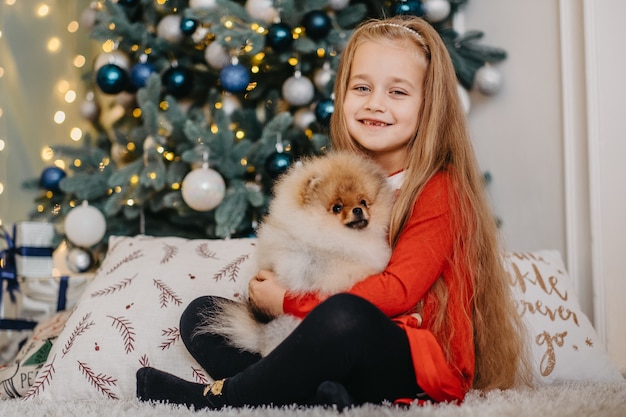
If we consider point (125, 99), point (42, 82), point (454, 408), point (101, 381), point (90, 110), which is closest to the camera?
point (454, 408)

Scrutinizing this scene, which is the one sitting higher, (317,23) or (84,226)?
(317,23)

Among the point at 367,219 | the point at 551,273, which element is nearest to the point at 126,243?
the point at 367,219

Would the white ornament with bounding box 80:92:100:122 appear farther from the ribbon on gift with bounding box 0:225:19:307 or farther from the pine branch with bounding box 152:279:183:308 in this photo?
the pine branch with bounding box 152:279:183:308

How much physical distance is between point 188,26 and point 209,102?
0.28 m

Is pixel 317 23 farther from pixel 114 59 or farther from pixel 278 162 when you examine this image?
pixel 114 59

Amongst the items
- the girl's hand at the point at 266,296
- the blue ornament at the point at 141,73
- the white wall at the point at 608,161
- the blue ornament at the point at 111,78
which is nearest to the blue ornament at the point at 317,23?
the blue ornament at the point at 141,73

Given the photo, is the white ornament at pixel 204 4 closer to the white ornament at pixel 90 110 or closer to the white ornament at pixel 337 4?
the white ornament at pixel 337 4

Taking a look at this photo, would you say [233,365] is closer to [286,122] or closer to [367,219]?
[367,219]

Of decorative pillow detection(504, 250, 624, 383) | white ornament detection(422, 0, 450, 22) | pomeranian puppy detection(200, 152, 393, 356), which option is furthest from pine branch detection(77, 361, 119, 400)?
white ornament detection(422, 0, 450, 22)

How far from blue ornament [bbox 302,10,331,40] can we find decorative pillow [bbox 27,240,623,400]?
809 millimetres

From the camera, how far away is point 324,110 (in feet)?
7.03

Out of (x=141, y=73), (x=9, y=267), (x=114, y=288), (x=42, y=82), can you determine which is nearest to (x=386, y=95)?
(x=114, y=288)

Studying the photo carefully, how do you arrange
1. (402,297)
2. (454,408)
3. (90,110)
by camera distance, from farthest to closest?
(90,110)
(402,297)
(454,408)

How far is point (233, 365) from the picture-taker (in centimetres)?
134
